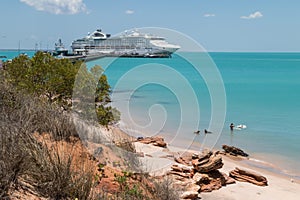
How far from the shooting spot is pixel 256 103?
34.7 meters

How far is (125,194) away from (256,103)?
105ft

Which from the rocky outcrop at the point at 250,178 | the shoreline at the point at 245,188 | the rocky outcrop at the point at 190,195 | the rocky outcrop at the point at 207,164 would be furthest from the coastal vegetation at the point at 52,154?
the rocky outcrop at the point at 250,178

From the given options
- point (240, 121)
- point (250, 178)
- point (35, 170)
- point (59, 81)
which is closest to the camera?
point (35, 170)

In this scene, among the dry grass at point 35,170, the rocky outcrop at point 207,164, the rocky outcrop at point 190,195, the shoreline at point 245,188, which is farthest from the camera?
the rocky outcrop at point 207,164

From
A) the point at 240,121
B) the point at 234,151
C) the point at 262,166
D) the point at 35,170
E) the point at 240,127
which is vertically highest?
the point at 35,170

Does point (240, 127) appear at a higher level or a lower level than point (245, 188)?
higher

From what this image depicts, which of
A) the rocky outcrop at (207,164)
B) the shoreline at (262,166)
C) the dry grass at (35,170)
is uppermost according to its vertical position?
the dry grass at (35,170)

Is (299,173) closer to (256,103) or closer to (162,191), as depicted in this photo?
(162,191)

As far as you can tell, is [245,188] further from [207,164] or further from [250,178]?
[207,164]

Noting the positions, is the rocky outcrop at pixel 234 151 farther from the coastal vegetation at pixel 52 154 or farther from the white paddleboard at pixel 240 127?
the coastal vegetation at pixel 52 154

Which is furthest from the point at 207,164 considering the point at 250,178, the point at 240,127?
the point at 240,127

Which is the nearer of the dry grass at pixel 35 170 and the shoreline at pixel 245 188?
the dry grass at pixel 35 170

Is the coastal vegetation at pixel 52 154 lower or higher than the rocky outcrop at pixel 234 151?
higher

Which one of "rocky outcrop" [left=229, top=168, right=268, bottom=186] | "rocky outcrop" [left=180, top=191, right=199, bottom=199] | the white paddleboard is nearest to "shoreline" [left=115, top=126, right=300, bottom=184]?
"rocky outcrop" [left=229, top=168, right=268, bottom=186]
